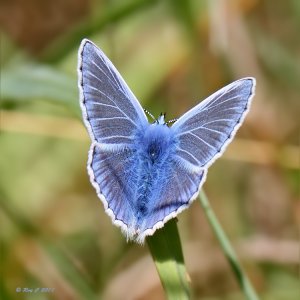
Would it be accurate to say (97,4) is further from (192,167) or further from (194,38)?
(192,167)

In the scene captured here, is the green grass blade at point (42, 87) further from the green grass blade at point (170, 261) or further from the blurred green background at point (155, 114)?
the green grass blade at point (170, 261)

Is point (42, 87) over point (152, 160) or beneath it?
over

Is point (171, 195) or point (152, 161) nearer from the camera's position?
point (171, 195)

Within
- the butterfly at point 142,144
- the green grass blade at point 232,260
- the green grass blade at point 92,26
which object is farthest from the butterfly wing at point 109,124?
the green grass blade at point 92,26

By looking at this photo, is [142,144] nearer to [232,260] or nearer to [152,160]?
[152,160]

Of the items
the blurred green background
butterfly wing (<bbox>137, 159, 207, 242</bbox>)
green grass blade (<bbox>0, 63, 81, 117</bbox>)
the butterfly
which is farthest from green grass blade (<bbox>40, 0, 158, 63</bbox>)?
butterfly wing (<bbox>137, 159, 207, 242</bbox>)

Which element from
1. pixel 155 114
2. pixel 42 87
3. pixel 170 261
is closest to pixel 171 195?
pixel 170 261

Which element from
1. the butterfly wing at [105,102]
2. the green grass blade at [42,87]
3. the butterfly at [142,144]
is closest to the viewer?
the butterfly at [142,144]

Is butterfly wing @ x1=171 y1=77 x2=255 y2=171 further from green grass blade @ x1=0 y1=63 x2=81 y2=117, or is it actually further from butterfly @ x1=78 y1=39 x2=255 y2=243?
green grass blade @ x1=0 y1=63 x2=81 y2=117
